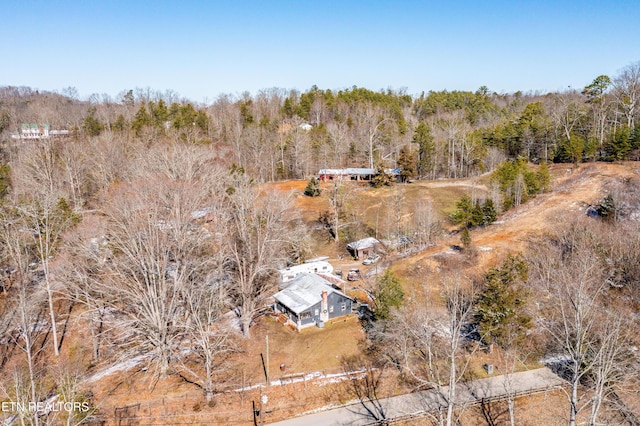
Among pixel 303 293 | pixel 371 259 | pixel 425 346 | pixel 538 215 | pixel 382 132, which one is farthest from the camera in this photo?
pixel 382 132

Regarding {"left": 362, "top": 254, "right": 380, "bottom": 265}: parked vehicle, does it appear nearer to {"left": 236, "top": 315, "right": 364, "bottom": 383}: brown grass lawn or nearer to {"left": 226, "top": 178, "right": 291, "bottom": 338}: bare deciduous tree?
{"left": 226, "top": 178, "right": 291, "bottom": 338}: bare deciduous tree

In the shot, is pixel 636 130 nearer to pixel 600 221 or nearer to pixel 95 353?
pixel 600 221

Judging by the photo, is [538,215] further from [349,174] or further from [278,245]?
[349,174]

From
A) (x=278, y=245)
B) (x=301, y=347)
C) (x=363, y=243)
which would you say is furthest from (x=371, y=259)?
(x=301, y=347)

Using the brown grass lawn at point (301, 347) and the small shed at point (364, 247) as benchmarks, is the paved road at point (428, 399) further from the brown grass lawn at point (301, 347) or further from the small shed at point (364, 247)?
the small shed at point (364, 247)

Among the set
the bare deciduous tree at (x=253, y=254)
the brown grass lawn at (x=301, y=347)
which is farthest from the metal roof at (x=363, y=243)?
the brown grass lawn at (x=301, y=347)

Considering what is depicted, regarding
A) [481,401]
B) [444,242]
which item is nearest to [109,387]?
[481,401]

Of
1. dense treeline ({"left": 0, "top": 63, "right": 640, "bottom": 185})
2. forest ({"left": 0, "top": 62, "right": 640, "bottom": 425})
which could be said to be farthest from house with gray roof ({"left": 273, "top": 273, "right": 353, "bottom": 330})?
dense treeline ({"left": 0, "top": 63, "right": 640, "bottom": 185})
